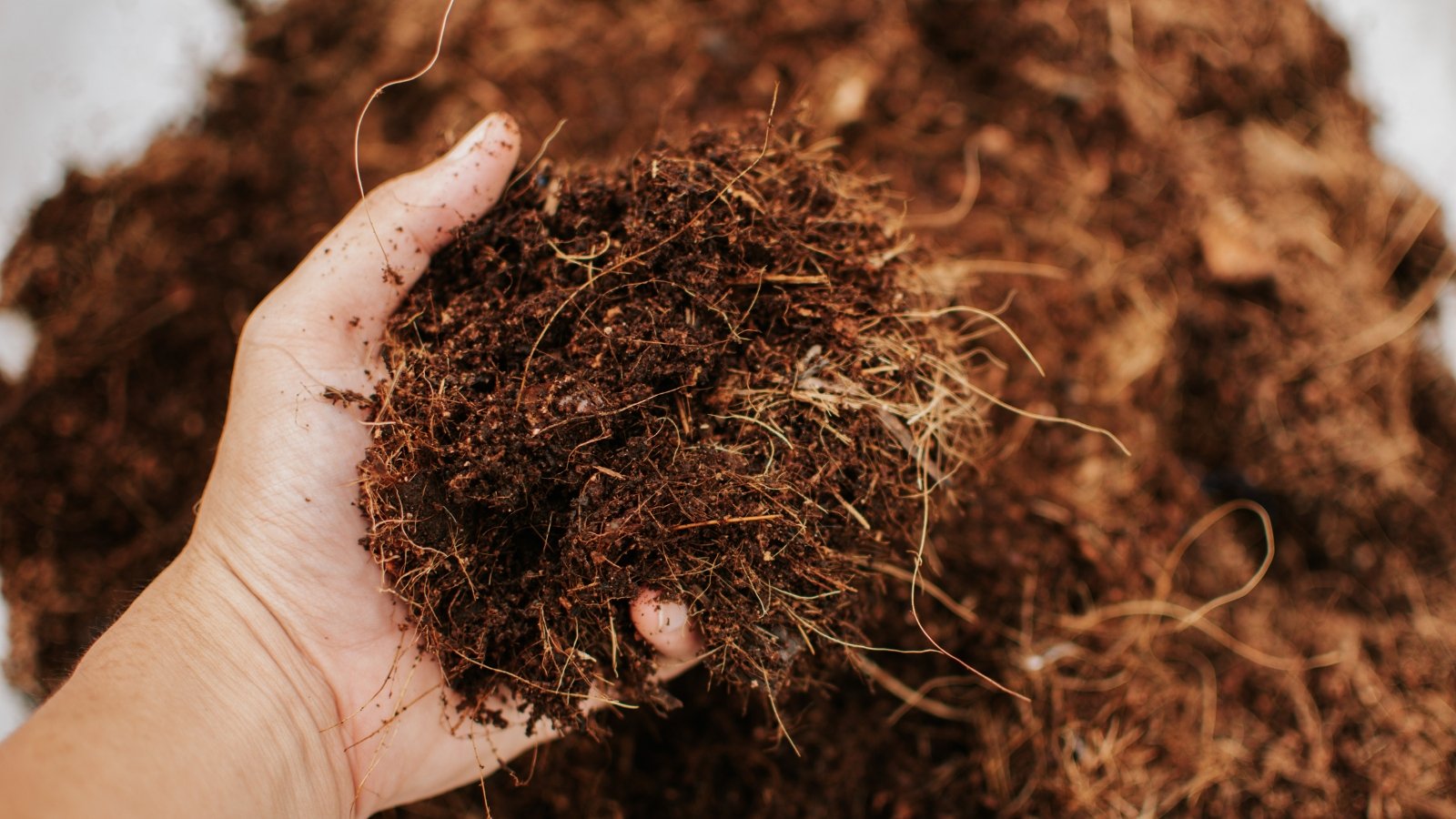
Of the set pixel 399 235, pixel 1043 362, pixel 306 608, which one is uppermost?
pixel 399 235

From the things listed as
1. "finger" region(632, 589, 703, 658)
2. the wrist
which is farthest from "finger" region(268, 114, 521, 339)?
"finger" region(632, 589, 703, 658)

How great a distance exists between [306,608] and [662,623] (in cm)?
55

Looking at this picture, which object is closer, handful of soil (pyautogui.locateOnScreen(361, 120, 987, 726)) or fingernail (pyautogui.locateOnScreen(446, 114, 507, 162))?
handful of soil (pyautogui.locateOnScreen(361, 120, 987, 726))

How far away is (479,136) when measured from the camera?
4.37 feet

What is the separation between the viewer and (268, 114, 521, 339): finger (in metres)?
1.32

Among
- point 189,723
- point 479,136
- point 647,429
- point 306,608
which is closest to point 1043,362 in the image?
point 647,429

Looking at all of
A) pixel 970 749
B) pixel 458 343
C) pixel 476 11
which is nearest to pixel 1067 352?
pixel 970 749

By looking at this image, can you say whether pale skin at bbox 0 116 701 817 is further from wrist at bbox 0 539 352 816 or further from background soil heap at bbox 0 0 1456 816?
background soil heap at bbox 0 0 1456 816

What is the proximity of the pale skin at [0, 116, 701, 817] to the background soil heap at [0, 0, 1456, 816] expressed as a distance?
1.50 feet

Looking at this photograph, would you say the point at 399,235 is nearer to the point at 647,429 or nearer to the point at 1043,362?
the point at 647,429

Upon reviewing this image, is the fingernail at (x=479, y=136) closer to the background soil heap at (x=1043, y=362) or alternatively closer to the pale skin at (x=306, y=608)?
the pale skin at (x=306, y=608)

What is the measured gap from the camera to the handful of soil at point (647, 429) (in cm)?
119

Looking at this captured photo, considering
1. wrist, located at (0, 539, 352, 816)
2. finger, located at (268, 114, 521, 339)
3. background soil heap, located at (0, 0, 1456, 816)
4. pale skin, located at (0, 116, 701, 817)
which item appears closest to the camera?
wrist, located at (0, 539, 352, 816)

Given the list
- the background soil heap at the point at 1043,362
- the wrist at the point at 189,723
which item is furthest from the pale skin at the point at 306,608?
the background soil heap at the point at 1043,362
